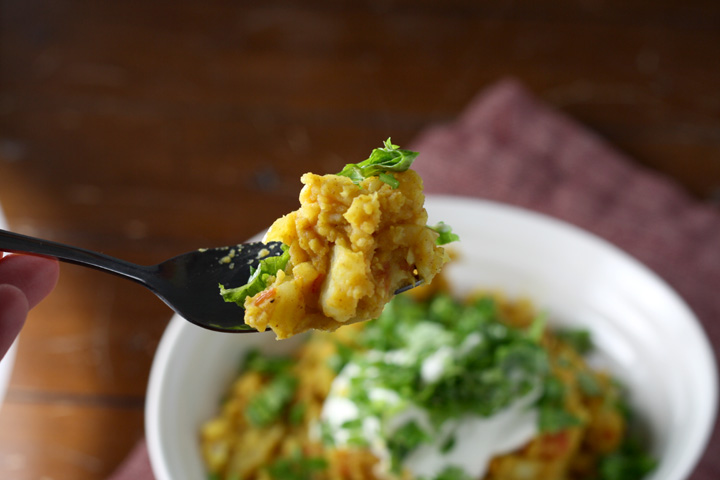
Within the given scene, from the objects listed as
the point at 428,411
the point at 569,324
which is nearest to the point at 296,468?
the point at 428,411

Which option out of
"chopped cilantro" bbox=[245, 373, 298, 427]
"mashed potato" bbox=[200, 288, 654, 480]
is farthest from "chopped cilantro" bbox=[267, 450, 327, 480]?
"chopped cilantro" bbox=[245, 373, 298, 427]

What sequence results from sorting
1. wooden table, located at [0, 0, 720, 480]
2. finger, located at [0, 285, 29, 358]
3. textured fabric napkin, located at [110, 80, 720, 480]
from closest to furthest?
finger, located at [0, 285, 29, 358]
textured fabric napkin, located at [110, 80, 720, 480]
wooden table, located at [0, 0, 720, 480]

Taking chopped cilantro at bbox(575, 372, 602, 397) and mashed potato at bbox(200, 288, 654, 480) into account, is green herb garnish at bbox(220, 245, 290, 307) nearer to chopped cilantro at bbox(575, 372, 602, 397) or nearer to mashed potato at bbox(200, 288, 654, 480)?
mashed potato at bbox(200, 288, 654, 480)

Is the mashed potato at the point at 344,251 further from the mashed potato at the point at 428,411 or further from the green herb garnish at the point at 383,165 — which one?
the mashed potato at the point at 428,411

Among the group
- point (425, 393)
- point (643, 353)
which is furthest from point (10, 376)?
point (643, 353)

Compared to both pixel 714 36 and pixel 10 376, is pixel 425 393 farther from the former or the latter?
pixel 714 36

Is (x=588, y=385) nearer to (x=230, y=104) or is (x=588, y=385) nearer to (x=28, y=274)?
(x=28, y=274)

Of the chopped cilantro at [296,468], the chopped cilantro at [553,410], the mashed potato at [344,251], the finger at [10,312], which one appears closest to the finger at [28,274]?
the finger at [10,312]
